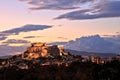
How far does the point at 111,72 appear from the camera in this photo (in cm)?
6781

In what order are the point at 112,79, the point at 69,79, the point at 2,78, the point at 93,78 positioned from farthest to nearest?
1. the point at 2,78
2. the point at 69,79
3. the point at 93,78
4. the point at 112,79

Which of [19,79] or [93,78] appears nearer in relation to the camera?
[93,78]

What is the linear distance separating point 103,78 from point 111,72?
8.29 feet

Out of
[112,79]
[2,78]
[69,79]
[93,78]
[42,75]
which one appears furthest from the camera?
[2,78]

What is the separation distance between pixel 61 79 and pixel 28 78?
6.99m

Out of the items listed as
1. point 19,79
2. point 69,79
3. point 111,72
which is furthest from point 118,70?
point 19,79

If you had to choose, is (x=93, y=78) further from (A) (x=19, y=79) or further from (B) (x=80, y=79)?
(A) (x=19, y=79)

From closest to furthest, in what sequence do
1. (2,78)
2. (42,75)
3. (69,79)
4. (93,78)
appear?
(93,78) < (69,79) < (42,75) < (2,78)

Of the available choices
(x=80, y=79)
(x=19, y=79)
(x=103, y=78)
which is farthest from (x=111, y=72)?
(x=19, y=79)

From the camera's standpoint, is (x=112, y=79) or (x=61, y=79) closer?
(x=112, y=79)

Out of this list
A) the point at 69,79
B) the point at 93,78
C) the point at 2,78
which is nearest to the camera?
the point at 93,78

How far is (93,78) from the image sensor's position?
69.6 meters

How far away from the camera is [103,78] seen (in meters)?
65.9

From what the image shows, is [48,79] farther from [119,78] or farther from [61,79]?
[119,78]
